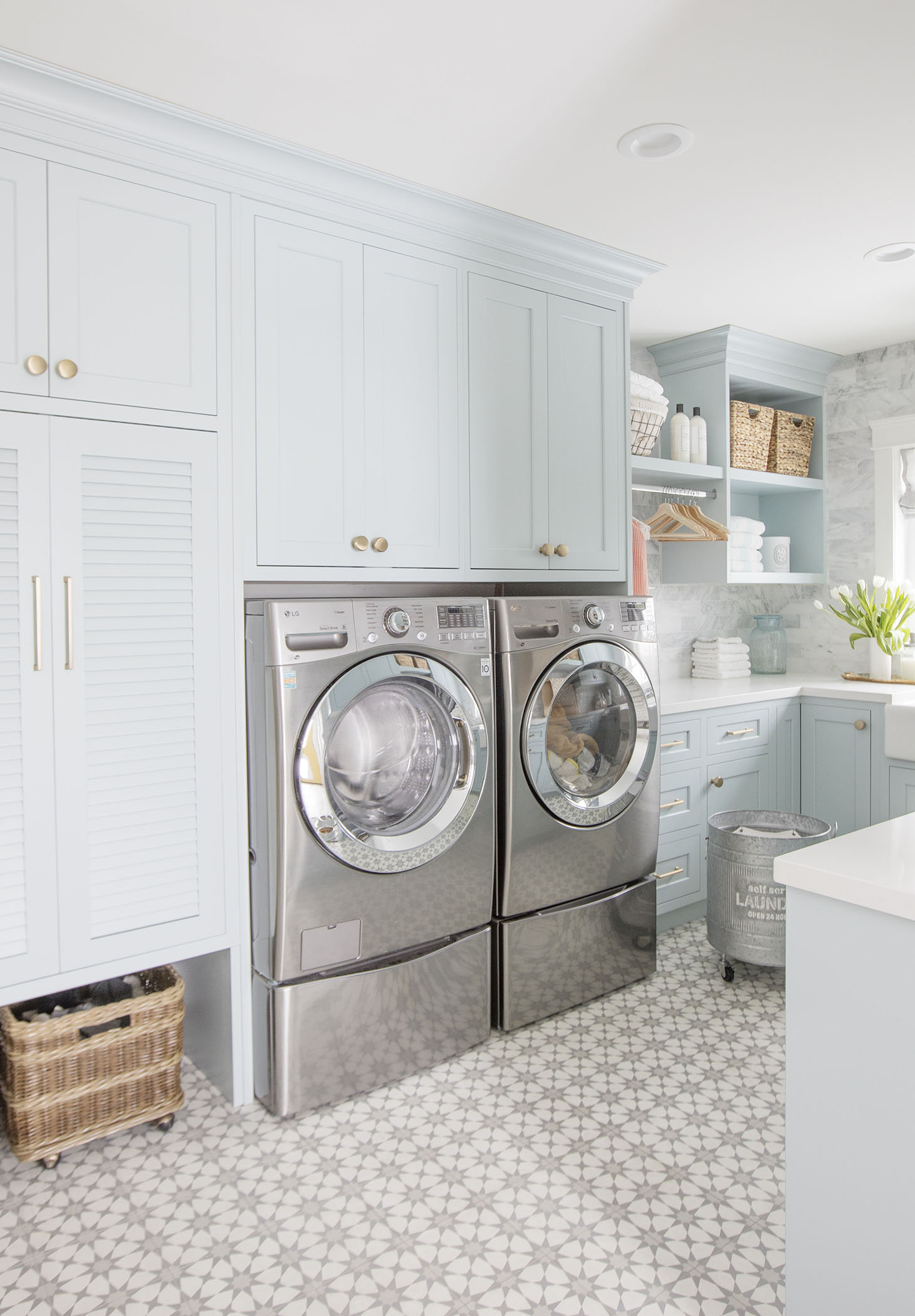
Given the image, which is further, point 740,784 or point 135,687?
point 740,784

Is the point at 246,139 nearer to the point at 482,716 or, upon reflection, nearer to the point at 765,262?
the point at 482,716

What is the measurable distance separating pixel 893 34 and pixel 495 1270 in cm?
255

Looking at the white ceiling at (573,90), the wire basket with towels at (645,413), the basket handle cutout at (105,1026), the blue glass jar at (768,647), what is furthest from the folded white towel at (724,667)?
the basket handle cutout at (105,1026)

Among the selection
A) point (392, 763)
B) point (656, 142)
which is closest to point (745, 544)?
point (656, 142)

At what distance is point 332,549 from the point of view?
2.33 metres

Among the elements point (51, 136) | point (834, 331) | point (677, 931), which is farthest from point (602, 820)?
point (834, 331)

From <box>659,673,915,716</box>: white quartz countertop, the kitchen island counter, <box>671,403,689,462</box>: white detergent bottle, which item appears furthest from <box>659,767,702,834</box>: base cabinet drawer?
the kitchen island counter

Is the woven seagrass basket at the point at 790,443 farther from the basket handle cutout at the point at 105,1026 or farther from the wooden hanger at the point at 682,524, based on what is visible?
the basket handle cutout at the point at 105,1026

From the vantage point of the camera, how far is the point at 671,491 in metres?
3.60

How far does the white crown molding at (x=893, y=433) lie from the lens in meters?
4.04

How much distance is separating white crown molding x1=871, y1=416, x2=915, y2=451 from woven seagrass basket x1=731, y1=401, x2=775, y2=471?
1.66 feet

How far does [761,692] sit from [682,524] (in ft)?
2.44

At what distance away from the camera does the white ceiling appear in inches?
67.2

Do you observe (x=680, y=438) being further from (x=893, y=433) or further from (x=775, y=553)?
(x=893, y=433)
